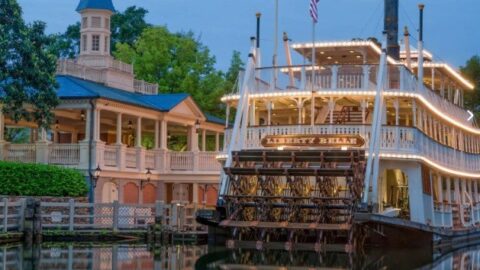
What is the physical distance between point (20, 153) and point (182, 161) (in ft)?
23.9

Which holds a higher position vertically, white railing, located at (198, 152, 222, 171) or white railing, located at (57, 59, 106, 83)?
white railing, located at (57, 59, 106, 83)

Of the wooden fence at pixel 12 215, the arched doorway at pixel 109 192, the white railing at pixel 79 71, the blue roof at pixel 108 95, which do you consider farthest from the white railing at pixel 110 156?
the wooden fence at pixel 12 215

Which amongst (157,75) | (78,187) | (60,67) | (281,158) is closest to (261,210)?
(281,158)

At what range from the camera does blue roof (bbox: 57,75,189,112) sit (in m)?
35.3

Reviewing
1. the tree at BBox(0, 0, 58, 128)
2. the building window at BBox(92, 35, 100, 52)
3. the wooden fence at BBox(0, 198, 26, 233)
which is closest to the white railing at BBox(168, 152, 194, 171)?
the building window at BBox(92, 35, 100, 52)

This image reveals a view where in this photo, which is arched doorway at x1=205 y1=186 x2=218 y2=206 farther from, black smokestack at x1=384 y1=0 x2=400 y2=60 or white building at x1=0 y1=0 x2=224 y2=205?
black smokestack at x1=384 y1=0 x2=400 y2=60

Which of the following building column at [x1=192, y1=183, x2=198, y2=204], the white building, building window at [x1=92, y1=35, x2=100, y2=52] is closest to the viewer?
the white building

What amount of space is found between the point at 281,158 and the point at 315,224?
2797 mm

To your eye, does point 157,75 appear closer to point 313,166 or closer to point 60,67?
point 60,67

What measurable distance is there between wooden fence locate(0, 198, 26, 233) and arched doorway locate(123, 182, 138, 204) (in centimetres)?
903

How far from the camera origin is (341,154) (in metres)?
26.8

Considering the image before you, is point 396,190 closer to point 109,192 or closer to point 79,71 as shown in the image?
point 109,192

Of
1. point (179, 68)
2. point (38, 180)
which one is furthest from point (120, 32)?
point (38, 180)

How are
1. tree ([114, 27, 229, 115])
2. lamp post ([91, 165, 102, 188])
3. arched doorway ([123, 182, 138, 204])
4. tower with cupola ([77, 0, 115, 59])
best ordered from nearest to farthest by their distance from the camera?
lamp post ([91, 165, 102, 188]), arched doorway ([123, 182, 138, 204]), tower with cupola ([77, 0, 115, 59]), tree ([114, 27, 229, 115])
